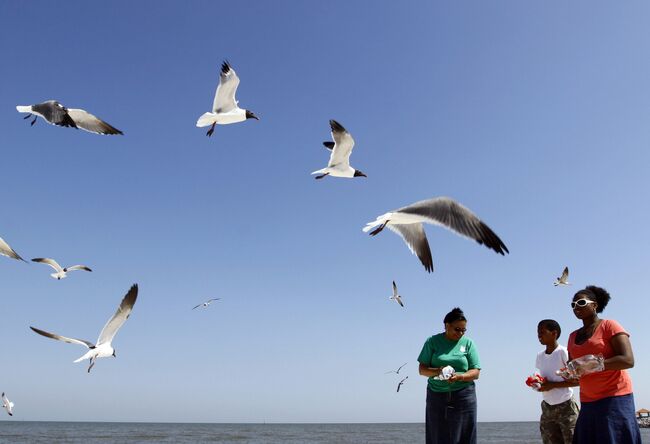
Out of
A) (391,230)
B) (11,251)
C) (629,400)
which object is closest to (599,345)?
(629,400)

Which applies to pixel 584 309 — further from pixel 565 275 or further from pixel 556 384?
pixel 565 275

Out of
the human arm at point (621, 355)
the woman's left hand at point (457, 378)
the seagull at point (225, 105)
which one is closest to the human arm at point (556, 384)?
the woman's left hand at point (457, 378)

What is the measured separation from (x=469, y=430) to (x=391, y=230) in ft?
11.1

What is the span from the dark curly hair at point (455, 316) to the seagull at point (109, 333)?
5.21m

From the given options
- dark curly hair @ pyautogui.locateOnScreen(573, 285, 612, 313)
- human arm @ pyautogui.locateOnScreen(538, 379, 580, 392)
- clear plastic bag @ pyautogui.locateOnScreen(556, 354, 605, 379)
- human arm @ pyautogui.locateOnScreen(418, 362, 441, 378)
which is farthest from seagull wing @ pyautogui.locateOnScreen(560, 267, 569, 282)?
clear plastic bag @ pyautogui.locateOnScreen(556, 354, 605, 379)

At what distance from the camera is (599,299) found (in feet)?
14.8

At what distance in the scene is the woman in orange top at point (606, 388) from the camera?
12.8 ft

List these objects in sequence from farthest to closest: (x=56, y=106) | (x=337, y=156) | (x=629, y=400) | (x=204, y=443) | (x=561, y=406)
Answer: (x=204, y=443), (x=337, y=156), (x=56, y=106), (x=561, y=406), (x=629, y=400)

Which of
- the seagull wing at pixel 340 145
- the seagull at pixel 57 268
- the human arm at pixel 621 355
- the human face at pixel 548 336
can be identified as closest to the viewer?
the human arm at pixel 621 355

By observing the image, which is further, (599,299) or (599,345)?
(599,299)

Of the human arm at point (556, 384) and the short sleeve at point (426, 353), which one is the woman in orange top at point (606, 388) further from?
the short sleeve at point (426, 353)

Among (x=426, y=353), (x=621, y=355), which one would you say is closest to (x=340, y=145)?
(x=426, y=353)

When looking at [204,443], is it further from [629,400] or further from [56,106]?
[629,400]

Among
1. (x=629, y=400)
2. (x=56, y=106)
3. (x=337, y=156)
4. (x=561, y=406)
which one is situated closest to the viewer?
(x=629, y=400)
